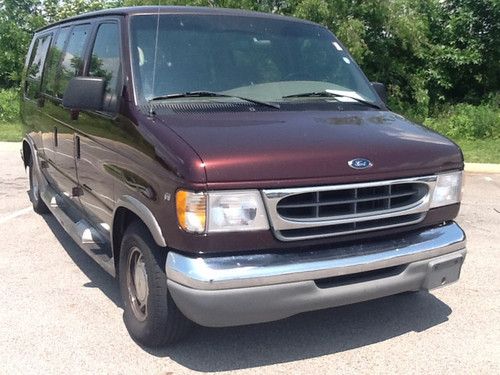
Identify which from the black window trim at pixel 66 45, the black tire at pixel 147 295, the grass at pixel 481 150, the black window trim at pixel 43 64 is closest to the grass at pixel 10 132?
the black window trim at pixel 43 64

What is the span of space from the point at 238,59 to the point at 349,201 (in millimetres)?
1428

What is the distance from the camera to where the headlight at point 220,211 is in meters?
3.06

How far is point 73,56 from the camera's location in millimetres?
5027

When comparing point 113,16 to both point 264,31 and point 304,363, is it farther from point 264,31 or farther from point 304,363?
point 304,363

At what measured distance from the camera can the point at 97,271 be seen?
16.7ft

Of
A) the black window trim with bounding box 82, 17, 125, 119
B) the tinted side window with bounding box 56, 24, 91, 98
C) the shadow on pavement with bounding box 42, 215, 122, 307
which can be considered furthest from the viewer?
the tinted side window with bounding box 56, 24, 91, 98

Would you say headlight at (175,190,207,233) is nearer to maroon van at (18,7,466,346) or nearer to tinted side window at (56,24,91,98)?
maroon van at (18,7,466,346)

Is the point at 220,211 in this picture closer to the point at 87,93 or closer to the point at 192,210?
the point at 192,210

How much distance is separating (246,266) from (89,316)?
1623 millimetres

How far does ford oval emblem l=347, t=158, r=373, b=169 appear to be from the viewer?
332 cm

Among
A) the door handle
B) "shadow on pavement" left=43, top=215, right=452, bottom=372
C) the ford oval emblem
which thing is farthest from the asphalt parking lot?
the ford oval emblem

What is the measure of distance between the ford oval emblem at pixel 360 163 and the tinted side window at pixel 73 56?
2484mm

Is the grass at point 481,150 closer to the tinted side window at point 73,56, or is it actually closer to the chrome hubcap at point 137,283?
the tinted side window at point 73,56

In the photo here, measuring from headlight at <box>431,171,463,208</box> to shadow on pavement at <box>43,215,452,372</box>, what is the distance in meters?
0.89
